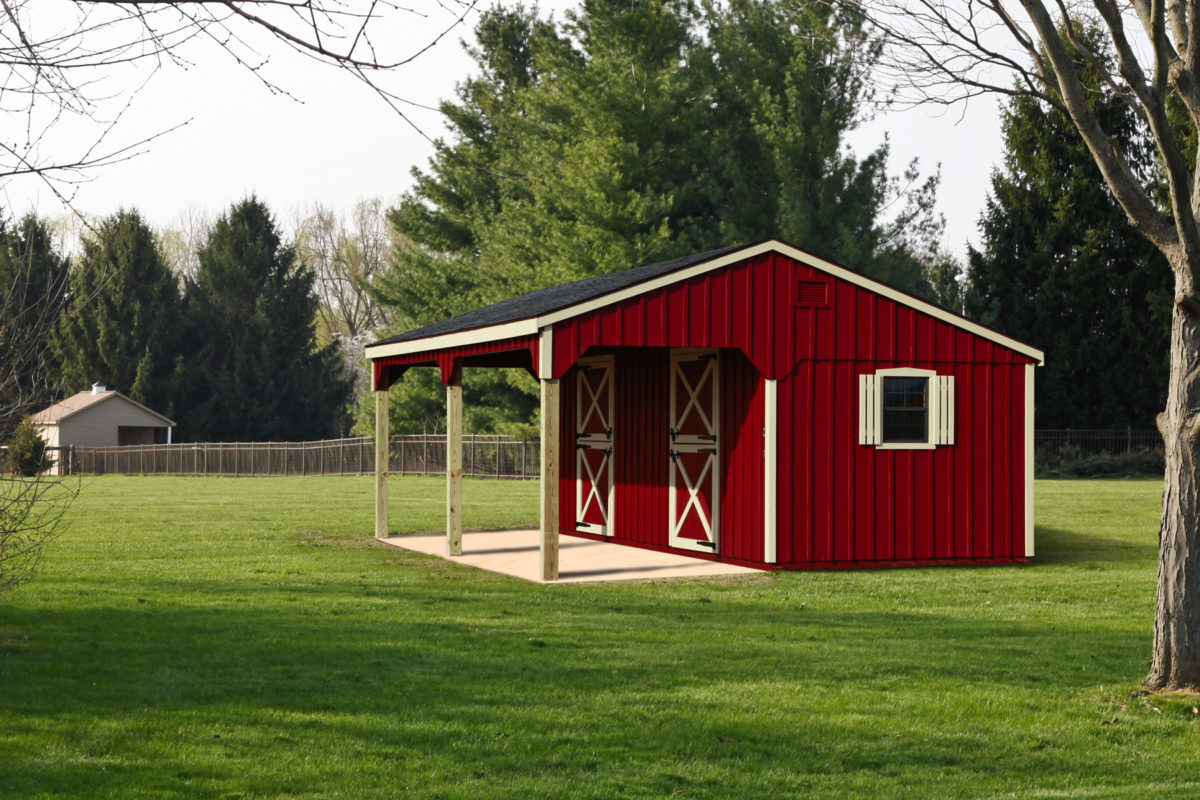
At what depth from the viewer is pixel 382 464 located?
17.5 m

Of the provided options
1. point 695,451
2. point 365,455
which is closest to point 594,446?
point 695,451

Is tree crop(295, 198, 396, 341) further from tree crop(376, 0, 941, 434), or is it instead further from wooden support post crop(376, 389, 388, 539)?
wooden support post crop(376, 389, 388, 539)

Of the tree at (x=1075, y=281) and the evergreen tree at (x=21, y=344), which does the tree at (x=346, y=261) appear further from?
the evergreen tree at (x=21, y=344)

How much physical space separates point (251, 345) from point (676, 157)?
79.7 ft

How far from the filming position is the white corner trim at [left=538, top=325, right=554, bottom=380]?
12.6m

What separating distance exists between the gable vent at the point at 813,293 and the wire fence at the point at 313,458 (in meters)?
23.0

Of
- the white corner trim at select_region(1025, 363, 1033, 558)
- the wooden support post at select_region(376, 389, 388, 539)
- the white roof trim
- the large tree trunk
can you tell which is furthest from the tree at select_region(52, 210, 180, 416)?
the large tree trunk

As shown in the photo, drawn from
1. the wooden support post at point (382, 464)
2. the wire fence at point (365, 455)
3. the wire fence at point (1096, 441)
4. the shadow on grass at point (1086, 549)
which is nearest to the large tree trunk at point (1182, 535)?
the shadow on grass at point (1086, 549)

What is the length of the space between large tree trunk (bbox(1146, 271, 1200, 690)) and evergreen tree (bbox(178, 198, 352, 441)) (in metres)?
48.2

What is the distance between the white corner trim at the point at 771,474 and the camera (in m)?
13.7

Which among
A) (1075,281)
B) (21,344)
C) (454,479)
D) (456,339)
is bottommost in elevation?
(454,479)

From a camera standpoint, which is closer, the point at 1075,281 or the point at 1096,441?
the point at 1096,441

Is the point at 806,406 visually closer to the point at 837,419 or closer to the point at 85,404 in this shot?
the point at 837,419

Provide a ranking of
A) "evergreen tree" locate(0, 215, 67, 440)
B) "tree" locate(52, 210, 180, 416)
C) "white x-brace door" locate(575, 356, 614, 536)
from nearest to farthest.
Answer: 1. "evergreen tree" locate(0, 215, 67, 440)
2. "white x-brace door" locate(575, 356, 614, 536)
3. "tree" locate(52, 210, 180, 416)
